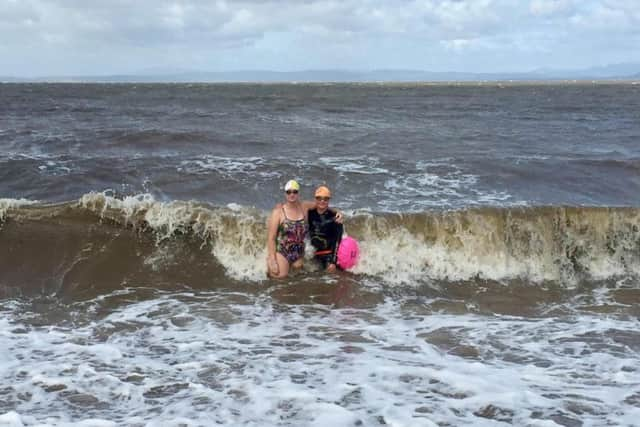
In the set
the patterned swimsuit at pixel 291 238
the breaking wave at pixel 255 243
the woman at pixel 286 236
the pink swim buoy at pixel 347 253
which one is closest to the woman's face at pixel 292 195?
the woman at pixel 286 236

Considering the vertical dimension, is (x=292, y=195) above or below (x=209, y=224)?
above

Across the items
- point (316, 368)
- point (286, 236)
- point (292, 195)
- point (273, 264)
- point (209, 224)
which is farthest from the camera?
point (209, 224)

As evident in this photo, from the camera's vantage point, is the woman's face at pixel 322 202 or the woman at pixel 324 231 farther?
the woman at pixel 324 231

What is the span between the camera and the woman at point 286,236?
878 cm

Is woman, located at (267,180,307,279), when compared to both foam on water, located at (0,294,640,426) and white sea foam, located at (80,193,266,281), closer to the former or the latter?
white sea foam, located at (80,193,266,281)

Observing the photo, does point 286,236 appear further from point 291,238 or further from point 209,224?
point 209,224

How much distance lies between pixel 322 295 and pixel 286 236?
1073 millimetres

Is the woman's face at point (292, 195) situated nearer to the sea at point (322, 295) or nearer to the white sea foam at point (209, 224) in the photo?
the sea at point (322, 295)

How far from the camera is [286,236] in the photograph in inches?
352

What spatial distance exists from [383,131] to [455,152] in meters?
6.94

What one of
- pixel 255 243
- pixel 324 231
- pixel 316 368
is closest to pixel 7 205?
pixel 255 243

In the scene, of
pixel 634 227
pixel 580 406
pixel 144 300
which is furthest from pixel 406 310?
pixel 634 227

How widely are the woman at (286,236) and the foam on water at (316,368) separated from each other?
113cm

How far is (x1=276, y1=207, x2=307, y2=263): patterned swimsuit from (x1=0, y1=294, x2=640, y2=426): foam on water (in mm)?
1189
